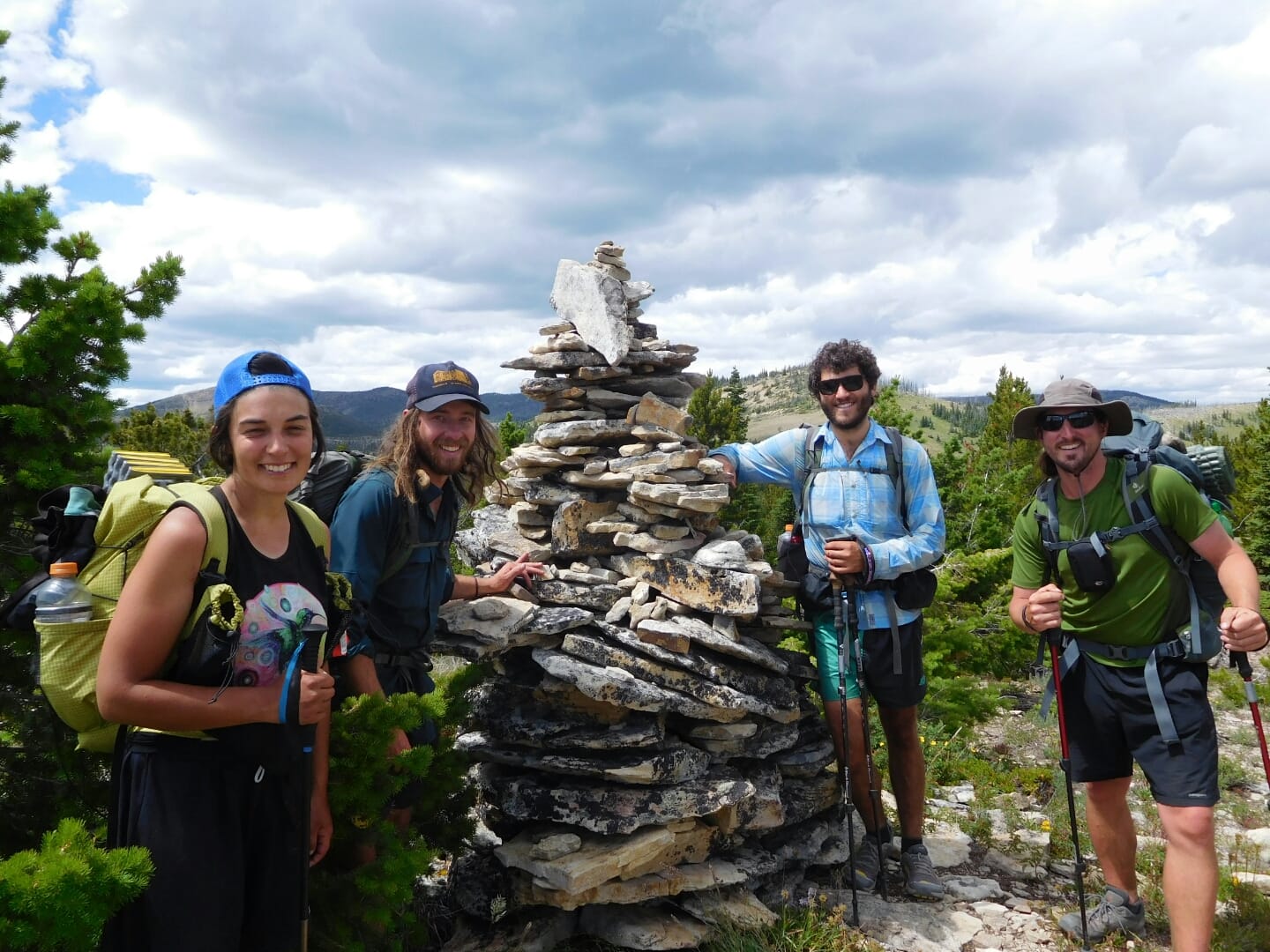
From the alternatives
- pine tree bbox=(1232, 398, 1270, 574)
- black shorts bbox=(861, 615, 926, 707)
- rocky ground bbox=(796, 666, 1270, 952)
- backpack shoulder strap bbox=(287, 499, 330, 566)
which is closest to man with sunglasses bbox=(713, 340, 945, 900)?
black shorts bbox=(861, 615, 926, 707)

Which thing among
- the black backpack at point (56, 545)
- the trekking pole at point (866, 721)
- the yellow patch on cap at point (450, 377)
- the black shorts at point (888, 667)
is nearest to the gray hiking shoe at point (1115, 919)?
the trekking pole at point (866, 721)

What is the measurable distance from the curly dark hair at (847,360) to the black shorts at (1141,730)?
2.30m

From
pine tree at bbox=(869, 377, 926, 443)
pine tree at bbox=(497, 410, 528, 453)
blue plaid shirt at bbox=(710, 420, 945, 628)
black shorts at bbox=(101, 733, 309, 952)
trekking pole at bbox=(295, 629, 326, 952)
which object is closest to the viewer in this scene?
black shorts at bbox=(101, 733, 309, 952)

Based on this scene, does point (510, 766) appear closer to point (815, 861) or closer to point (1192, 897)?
point (815, 861)

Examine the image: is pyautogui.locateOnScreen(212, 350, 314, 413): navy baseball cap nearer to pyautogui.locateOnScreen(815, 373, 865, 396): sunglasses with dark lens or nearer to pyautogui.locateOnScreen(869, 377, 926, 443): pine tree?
pyautogui.locateOnScreen(815, 373, 865, 396): sunglasses with dark lens

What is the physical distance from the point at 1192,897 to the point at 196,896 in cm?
484

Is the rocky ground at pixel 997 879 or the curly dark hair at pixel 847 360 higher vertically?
the curly dark hair at pixel 847 360

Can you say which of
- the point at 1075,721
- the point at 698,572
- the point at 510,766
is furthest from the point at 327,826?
the point at 1075,721

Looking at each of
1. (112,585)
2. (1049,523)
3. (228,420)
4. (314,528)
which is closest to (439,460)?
(314,528)

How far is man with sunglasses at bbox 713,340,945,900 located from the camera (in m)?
5.54

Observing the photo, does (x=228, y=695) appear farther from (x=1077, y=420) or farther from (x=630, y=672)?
(x=1077, y=420)

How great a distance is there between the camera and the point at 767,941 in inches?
199

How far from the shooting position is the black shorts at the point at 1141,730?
445 cm

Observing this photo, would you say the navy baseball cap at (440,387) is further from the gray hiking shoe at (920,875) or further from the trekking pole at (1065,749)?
the gray hiking shoe at (920,875)
